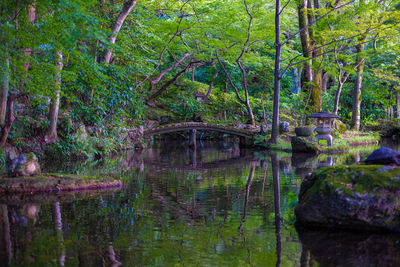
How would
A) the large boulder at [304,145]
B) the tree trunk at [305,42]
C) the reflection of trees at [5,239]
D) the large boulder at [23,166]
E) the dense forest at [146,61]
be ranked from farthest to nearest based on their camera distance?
the tree trunk at [305,42], the large boulder at [304,145], the dense forest at [146,61], the large boulder at [23,166], the reflection of trees at [5,239]

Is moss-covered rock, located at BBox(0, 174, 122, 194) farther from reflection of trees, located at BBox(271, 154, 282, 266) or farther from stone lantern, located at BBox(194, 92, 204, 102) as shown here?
stone lantern, located at BBox(194, 92, 204, 102)

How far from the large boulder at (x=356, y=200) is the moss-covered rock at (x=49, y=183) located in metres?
4.20

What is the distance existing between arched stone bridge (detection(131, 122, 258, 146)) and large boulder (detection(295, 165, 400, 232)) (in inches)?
597

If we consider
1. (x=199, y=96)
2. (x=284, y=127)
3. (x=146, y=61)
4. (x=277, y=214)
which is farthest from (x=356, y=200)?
(x=199, y=96)

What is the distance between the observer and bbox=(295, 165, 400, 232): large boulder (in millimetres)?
4629

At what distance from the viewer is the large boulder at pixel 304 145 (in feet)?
57.4

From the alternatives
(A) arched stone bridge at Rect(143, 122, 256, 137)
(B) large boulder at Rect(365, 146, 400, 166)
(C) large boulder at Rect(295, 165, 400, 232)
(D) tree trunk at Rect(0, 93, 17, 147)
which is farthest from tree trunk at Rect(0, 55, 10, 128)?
(A) arched stone bridge at Rect(143, 122, 256, 137)

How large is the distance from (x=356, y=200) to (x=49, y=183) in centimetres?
523

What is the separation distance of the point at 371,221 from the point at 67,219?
146 inches

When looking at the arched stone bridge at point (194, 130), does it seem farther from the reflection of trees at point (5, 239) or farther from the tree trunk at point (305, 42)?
the reflection of trees at point (5, 239)

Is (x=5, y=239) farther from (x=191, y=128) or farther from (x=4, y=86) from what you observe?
(x=191, y=128)

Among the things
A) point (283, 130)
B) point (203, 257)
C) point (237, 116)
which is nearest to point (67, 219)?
point (203, 257)

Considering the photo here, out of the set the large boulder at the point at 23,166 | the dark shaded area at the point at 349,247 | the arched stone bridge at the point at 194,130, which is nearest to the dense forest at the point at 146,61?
the arched stone bridge at the point at 194,130

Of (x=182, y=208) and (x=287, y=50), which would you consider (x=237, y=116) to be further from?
(x=182, y=208)
